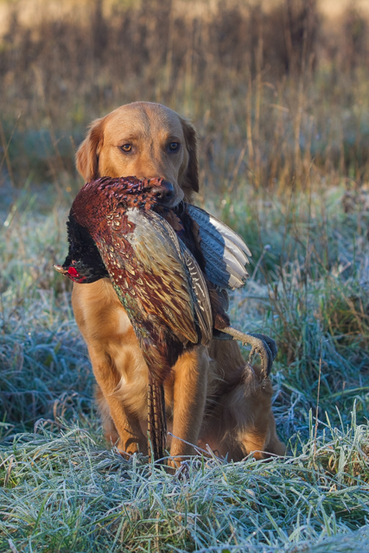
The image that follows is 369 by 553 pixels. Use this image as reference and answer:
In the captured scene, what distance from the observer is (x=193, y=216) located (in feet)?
6.35

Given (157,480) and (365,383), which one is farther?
(365,383)

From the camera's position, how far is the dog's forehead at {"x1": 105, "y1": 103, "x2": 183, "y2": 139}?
2.44m

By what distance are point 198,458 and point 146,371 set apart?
1.33 feet

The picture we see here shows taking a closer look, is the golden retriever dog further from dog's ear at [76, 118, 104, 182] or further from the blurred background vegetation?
the blurred background vegetation

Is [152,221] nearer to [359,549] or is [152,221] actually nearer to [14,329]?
[359,549]

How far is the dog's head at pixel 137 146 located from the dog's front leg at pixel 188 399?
71cm

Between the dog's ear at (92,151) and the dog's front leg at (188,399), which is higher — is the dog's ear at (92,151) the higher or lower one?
the higher one

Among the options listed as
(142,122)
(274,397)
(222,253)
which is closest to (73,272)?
(222,253)

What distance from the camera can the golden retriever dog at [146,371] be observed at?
7.06 ft

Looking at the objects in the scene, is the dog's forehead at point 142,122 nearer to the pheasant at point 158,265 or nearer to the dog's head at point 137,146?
the dog's head at point 137,146

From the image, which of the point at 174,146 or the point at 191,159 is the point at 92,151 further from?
the point at 191,159

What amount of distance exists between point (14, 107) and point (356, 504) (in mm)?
7636

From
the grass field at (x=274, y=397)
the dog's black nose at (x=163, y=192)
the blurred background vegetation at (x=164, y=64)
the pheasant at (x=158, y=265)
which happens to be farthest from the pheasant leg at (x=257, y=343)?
the blurred background vegetation at (x=164, y=64)

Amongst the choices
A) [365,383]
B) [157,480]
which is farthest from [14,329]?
[365,383]
